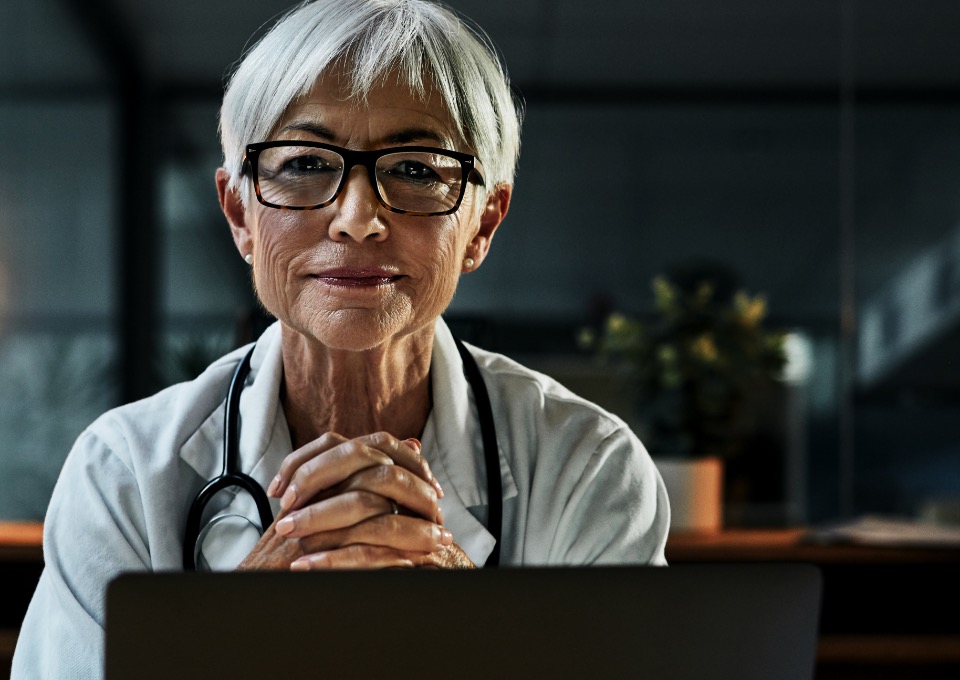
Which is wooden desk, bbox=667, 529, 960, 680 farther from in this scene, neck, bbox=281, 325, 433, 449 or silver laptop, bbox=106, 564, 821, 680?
silver laptop, bbox=106, 564, 821, 680

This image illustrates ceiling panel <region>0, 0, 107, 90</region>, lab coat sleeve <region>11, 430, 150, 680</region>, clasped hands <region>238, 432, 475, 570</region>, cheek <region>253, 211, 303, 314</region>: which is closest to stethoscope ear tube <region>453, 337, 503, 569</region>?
clasped hands <region>238, 432, 475, 570</region>

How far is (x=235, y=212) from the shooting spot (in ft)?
3.47

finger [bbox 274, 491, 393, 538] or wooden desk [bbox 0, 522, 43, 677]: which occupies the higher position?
finger [bbox 274, 491, 393, 538]

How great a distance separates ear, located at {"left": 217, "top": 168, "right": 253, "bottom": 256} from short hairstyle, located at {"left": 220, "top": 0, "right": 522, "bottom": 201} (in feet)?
0.05

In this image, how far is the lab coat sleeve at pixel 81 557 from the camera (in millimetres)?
901

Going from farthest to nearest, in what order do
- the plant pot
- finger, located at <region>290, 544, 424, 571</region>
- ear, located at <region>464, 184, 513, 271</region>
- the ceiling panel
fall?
the plant pot, the ceiling panel, ear, located at <region>464, 184, 513, 271</region>, finger, located at <region>290, 544, 424, 571</region>

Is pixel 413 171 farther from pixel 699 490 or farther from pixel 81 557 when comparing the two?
pixel 699 490

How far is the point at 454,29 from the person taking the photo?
1.05 metres

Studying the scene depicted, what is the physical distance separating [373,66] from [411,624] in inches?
24.5

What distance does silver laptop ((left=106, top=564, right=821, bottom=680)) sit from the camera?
53 cm

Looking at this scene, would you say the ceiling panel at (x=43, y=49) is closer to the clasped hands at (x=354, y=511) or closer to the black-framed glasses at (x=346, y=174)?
the black-framed glasses at (x=346, y=174)

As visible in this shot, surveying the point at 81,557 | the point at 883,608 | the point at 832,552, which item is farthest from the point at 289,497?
the point at 883,608

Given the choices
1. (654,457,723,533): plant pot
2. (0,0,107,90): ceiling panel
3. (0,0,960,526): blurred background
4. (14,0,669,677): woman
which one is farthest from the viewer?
(654,457,723,533): plant pot

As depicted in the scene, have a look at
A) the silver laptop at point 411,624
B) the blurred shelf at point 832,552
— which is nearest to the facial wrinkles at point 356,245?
the silver laptop at point 411,624
